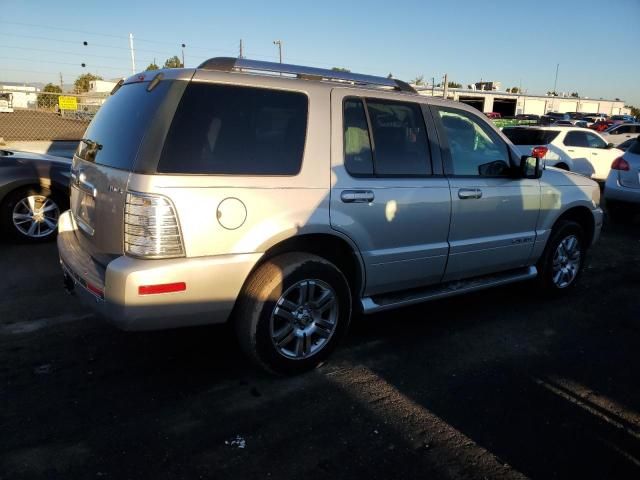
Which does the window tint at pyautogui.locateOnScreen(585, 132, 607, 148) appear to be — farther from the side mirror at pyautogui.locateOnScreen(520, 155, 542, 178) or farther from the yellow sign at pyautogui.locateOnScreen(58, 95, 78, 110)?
the yellow sign at pyautogui.locateOnScreen(58, 95, 78, 110)

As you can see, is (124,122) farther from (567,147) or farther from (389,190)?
(567,147)

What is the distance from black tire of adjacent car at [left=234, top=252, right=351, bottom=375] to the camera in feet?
10.3

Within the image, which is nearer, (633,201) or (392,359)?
(392,359)

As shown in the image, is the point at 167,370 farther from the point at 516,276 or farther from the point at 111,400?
the point at 516,276

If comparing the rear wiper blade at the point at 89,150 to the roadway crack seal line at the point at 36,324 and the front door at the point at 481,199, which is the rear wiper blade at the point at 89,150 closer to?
the roadway crack seal line at the point at 36,324

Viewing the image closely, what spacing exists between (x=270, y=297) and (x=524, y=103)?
7425 centimetres

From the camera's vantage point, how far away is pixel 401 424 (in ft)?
9.71

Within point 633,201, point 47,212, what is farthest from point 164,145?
point 633,201

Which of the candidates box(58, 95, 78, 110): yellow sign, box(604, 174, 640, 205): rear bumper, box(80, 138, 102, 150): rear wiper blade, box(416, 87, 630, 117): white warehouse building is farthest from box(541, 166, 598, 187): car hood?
box(416, 87, 630, 117): white warehouse building

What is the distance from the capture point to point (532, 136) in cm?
1228

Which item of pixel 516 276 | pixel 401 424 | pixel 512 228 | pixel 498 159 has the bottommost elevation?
pixel 401 424

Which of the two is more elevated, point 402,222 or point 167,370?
point 402,222

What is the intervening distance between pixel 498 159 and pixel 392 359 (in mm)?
1997

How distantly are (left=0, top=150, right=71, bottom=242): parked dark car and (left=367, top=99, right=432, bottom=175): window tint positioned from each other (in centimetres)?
450
